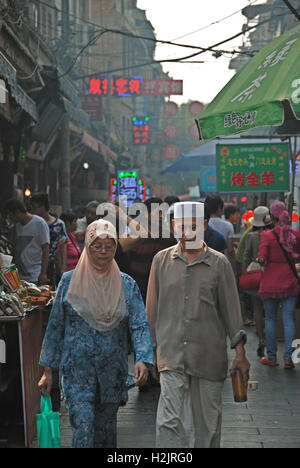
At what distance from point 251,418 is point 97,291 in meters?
2.77

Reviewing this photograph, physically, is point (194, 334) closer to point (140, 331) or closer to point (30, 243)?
point (140, 331)

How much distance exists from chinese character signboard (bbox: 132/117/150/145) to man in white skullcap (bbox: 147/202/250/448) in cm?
4200

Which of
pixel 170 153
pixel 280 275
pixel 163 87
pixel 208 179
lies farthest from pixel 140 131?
pixel 280 275

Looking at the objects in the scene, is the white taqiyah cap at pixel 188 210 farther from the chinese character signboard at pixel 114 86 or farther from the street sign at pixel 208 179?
the chinese character signboard at pixel 114 86

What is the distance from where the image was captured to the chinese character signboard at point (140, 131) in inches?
1847

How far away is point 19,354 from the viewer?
653 cm

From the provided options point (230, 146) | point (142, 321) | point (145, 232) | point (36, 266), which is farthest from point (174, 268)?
point (230, 146)

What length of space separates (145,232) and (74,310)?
3.51 meters

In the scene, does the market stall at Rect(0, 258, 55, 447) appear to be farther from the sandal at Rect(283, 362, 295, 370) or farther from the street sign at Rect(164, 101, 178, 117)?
the street sign at Rect(164, 101, 178, 117)

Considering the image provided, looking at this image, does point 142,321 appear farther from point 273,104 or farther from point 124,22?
point 124,22

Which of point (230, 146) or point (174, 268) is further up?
point (230, 146)

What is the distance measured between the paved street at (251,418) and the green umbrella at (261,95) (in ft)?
7.91

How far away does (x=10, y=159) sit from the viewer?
1407cm
